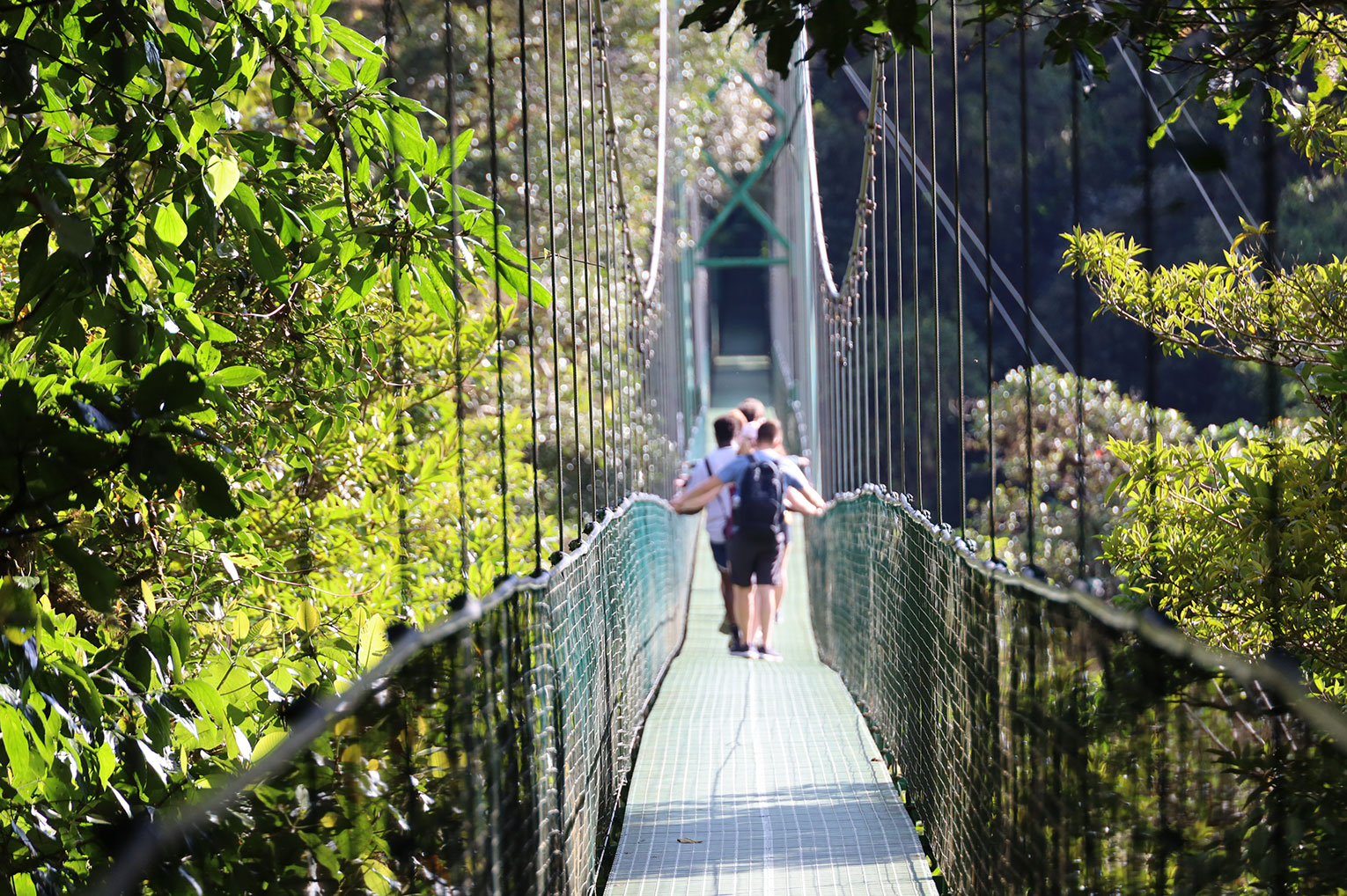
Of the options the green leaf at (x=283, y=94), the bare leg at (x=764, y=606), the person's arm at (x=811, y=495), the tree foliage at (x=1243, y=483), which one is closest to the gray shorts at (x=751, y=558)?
the bare leg at (x=764, y=606)

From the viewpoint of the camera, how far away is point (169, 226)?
156 cm

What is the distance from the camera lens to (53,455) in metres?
1.21

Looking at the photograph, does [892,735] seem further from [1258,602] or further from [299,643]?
[299,643]

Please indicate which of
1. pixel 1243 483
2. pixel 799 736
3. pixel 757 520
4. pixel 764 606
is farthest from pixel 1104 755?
pixel 764 606

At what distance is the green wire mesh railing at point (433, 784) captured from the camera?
105 centimetres

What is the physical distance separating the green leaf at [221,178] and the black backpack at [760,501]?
3.95 m

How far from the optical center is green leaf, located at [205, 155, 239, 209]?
149cm

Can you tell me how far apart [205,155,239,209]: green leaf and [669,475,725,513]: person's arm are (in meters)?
4.34

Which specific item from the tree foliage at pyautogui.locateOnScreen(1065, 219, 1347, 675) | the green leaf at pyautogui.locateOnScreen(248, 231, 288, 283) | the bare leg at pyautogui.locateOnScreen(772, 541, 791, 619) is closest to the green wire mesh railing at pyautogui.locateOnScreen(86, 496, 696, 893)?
the green leaf at pyautogui.locateOnScreen(248, 231, 288, 283)

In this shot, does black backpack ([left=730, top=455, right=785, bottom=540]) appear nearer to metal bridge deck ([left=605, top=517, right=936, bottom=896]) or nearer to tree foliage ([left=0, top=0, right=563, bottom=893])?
metal bridge deck ([left=605, top=517, right=936, bottom=896])

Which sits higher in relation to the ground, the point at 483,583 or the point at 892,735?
the point at 483,583

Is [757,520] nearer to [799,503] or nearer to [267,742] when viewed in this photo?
[799,503]

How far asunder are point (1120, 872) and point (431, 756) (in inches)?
24.5

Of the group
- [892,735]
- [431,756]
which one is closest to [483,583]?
[892,735]
